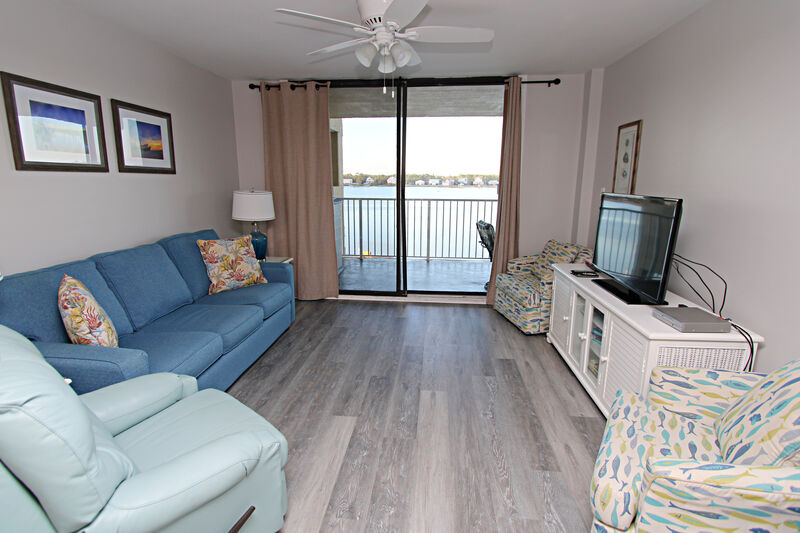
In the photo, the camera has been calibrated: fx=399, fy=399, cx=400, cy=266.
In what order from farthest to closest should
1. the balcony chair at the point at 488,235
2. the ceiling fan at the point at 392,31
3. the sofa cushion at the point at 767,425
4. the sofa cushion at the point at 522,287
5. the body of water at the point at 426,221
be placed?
the body of water at the point at 426,221
the balcony chair at the point at 488,235
the sofa cushion at the point at 522,287
the ceiling fan at the point at 392,31
the sofa cushion at the point at 767,425

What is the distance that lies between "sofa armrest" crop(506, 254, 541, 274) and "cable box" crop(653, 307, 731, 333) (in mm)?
2103

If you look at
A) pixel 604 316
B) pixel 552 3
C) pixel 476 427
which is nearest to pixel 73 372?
pixel 476 427

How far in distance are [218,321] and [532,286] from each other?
2.73 m

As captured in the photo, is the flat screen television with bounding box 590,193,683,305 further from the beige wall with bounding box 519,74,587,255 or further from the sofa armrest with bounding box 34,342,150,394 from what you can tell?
the sofa armrest with bounding box 34,342,150,394

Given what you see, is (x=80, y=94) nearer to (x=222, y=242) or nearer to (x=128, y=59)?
(x=128, y=59)

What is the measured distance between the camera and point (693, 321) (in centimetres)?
198

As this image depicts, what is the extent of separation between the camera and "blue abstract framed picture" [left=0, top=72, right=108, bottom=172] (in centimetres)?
222

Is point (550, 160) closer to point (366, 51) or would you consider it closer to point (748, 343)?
point (366, 51)

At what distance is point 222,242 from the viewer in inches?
137

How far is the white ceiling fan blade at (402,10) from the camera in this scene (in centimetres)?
181

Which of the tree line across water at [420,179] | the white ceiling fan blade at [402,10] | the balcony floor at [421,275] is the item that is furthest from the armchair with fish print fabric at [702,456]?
the tree line across water at [420,179]

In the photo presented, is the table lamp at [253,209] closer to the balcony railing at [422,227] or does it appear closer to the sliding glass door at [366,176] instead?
the sliding glass door at [366,176]

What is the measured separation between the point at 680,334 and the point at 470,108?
A: 3.88 metres

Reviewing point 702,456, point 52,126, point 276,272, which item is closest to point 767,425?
point 702,456
